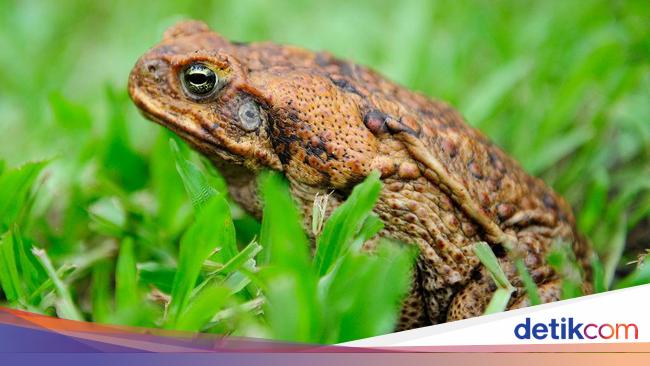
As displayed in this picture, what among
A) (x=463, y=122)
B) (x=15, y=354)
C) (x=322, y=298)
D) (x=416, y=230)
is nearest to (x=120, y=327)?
(x=15, y=354)

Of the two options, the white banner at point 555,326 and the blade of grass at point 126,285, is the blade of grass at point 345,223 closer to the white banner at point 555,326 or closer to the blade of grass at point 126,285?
the white banner at point 555,326

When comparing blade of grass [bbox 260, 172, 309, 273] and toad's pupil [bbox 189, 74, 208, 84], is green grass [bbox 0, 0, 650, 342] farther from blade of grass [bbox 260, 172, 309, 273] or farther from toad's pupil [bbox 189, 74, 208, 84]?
toad's pupil [bbox 189, 74, 208, 84]

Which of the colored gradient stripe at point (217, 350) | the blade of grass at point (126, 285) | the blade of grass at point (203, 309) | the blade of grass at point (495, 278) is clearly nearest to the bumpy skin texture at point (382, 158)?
the blade of grass at point (495, 278)

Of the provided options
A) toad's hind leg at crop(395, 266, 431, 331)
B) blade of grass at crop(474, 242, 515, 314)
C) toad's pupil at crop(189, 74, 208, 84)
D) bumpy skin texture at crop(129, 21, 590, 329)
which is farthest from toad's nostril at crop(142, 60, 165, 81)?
blade of grass at crop(474, 242, 515, 314)

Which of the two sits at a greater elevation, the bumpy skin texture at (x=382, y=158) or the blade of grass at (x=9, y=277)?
the bumpy skin texture at (x=382, y=158)

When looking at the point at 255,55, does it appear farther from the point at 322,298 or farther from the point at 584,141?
the point at 584,141

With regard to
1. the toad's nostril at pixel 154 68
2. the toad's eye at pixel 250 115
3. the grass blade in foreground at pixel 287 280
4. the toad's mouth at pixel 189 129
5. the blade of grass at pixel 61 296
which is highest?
the toad's nostril at pixel 154 68
